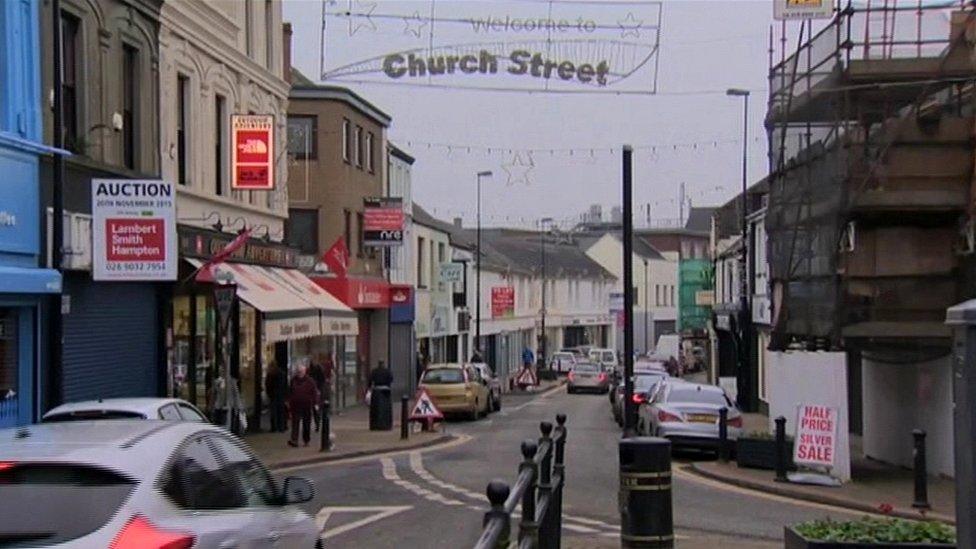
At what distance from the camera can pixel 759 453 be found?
22234 mm

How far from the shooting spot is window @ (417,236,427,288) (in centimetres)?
5473

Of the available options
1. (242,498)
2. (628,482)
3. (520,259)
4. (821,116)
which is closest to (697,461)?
(821,116)

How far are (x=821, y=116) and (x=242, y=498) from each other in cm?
1718

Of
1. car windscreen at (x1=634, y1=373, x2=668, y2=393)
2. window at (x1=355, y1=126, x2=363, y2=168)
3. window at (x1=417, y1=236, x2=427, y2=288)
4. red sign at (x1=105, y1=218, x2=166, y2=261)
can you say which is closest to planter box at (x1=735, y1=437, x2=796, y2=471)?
red sign at (x1=105, y1=218, x2=166, y2=261)

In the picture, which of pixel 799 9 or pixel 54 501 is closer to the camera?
pixel 54 501

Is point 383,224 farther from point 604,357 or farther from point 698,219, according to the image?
point 698,219

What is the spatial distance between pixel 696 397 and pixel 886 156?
7828mm

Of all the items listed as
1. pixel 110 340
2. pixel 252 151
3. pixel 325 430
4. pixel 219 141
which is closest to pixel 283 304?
pixel 325 430

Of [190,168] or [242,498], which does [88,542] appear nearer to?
[242,498]

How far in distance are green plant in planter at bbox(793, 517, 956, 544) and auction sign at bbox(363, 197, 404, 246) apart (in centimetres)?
3365

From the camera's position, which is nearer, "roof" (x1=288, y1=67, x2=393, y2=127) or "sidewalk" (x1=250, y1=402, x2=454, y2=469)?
"sidewalk" (x1=250, y1=402, x2=454, y2=469)

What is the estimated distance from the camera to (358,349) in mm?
46000

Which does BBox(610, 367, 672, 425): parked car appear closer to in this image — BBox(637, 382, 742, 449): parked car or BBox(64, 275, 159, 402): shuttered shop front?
BBox(637, 382, 742, 449): parked car

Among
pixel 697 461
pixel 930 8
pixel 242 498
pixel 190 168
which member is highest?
pixel 930 8
